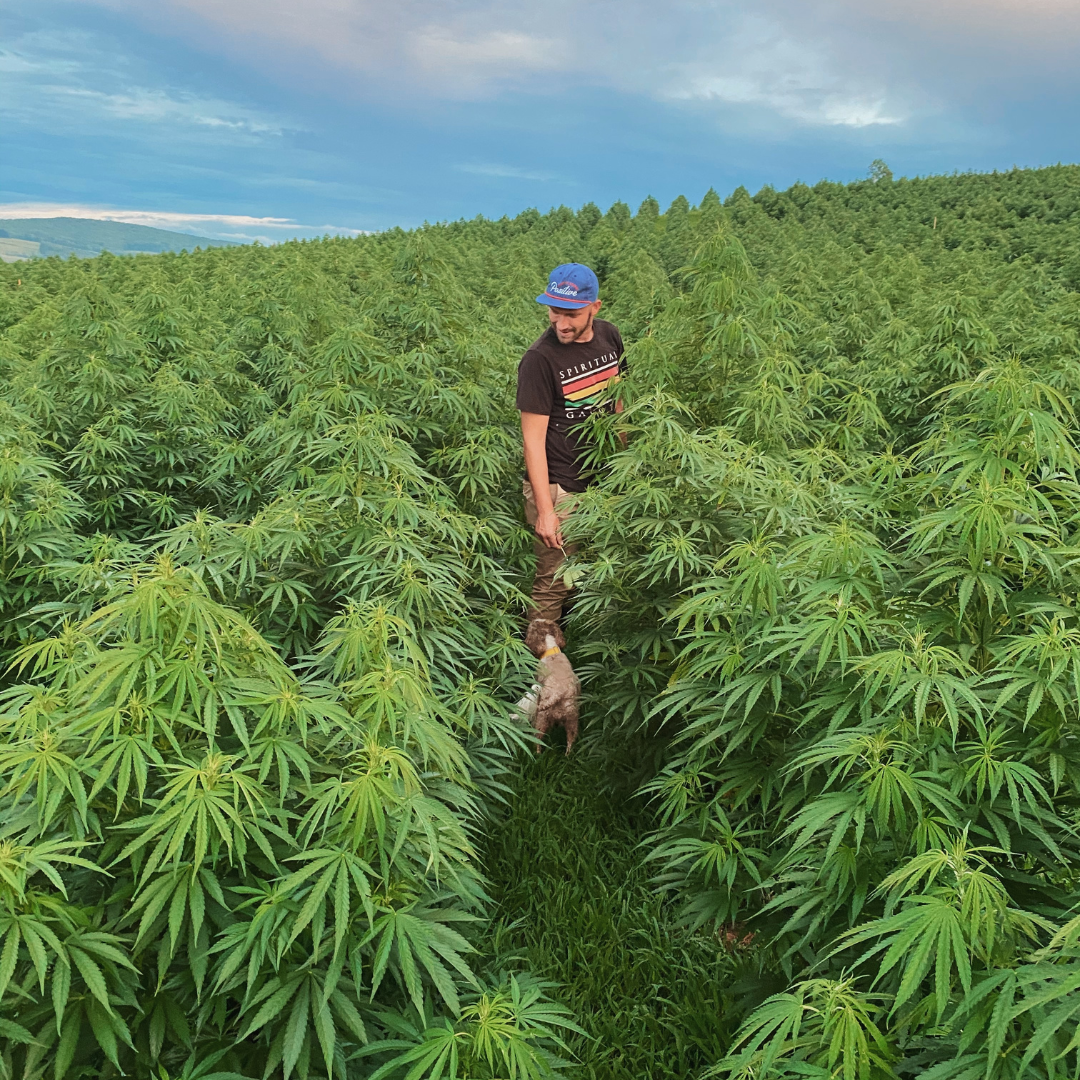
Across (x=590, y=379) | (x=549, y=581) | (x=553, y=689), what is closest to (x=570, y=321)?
(x=590, y=379)

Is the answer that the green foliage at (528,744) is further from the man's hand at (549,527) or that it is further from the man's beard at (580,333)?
the man's beard at (580,333)

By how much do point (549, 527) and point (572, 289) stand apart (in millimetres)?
1167

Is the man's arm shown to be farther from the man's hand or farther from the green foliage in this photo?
the green foliage

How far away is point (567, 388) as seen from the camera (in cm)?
407

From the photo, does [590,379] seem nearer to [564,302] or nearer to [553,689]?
[564,302]

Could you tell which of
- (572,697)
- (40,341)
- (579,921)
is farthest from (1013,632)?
(40,341)

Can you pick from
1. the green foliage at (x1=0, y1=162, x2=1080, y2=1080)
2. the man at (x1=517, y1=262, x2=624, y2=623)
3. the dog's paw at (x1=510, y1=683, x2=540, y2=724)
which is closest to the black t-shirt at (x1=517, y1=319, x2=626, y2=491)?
the man at (x1=517, y1=262, x2=624, y2=623)

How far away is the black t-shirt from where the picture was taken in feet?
13.1

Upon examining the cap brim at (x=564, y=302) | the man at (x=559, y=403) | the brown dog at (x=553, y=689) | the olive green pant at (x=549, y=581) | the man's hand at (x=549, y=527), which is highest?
the cap brim at (x=564, y=302)

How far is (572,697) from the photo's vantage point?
3.77m

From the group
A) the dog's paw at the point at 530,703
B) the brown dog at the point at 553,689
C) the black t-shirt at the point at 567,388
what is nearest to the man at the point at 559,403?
the black t-shirt at the point at 567,388

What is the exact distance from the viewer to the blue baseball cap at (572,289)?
392 cm

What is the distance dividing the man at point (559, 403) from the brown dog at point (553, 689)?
171mm

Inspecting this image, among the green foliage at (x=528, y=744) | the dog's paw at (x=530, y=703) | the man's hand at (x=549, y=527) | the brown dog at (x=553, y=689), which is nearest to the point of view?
the green foliage at (x=528, y=744)
